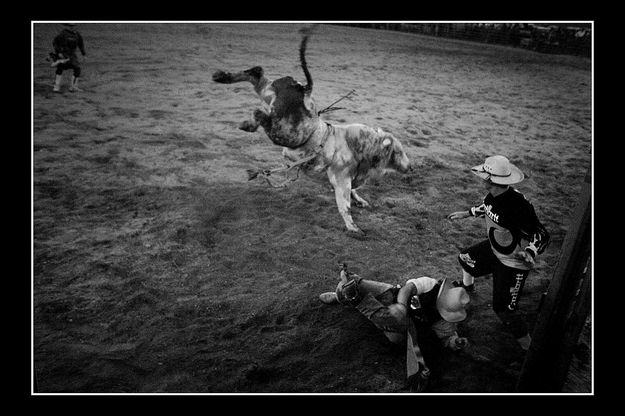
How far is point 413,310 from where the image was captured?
9.40 feet

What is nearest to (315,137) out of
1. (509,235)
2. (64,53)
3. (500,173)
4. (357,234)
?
(357,234)

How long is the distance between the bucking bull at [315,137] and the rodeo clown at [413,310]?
1.37 meters

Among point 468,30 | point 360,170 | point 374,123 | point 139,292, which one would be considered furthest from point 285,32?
point 139,292

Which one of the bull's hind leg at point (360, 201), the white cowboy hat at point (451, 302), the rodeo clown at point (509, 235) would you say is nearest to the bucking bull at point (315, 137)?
the bull's hind leg at point (360, 201)

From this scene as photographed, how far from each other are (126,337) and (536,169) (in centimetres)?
590

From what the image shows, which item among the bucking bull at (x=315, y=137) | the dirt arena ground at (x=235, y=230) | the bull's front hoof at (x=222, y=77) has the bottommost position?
the dirt arena ground at (x=235, y=230)

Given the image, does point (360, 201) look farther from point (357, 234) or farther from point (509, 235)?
point (509, 235)

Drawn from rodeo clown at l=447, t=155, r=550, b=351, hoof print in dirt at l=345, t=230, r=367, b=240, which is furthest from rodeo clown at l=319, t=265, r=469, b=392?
hoof print in dirt at l=345, t=230, r=367, b=240

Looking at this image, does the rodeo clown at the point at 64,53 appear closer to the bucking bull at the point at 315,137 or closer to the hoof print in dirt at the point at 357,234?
the bucking bull at the point at 315,137

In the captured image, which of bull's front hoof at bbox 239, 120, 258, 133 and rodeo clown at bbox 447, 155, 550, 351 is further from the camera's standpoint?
bull's front hoof at bbox 239, 120, 258, 133

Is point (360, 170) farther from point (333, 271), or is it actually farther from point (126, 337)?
point (126, 337)

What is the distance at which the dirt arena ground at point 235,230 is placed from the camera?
2840 mm

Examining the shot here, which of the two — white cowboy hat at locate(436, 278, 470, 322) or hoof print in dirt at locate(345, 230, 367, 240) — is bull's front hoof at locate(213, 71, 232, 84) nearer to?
hoof print in dirt at locate(345, 230, 367, 240)

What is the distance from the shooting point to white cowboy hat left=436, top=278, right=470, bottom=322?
273 centimetres
